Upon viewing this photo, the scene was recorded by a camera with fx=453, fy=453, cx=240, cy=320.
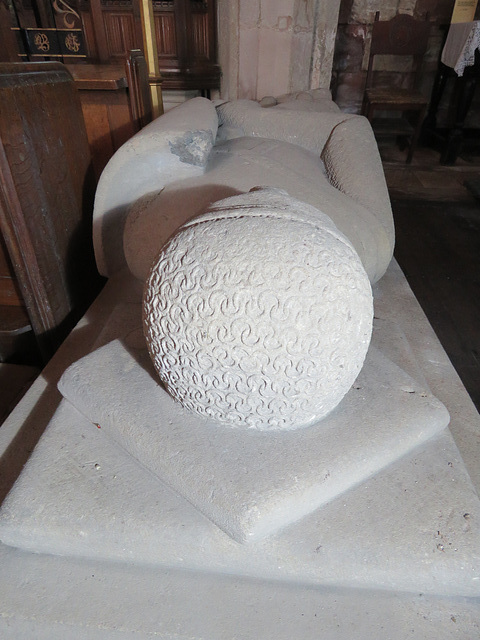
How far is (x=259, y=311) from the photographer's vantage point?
2.64 ft

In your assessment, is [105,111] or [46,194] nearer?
[46,194]

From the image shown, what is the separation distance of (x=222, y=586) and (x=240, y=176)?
1.22 m

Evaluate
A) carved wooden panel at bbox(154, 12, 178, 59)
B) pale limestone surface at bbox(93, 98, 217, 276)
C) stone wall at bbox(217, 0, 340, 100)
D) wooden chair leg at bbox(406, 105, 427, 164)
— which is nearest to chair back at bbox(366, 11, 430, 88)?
wooden chair leg at bbox(406, 105, 427, 164)

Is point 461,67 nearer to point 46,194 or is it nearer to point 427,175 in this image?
point 427,175

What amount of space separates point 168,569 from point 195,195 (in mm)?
1080

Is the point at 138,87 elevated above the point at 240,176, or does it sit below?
above

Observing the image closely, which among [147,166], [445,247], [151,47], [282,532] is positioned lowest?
[445,247]

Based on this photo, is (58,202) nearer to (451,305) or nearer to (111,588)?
(111,588)

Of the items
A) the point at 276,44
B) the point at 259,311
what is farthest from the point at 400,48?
the point at 259,311

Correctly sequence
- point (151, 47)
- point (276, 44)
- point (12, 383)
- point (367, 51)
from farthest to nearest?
point (367, 51), point (276, 44), point (151, 47), point (12, 383)

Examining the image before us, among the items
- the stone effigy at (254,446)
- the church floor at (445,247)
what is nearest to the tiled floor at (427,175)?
the church floor at (445,247)

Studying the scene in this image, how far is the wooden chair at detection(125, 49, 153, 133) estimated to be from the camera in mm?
2108

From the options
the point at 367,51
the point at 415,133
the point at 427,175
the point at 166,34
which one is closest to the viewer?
the point at 166,34

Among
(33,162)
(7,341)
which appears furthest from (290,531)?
(7,341)
